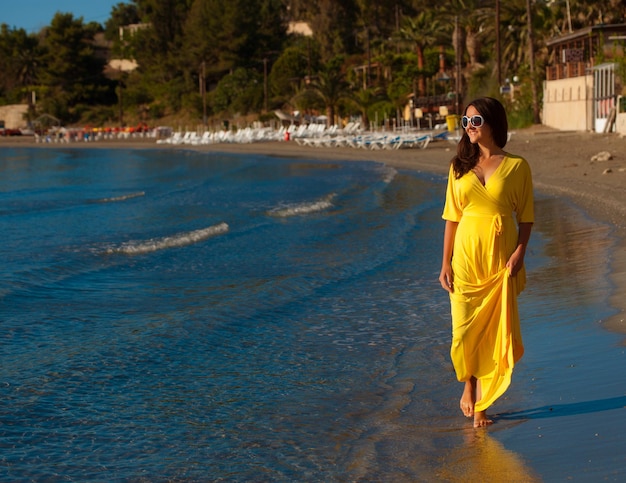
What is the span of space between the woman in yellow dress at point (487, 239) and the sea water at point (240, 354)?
1.70ft

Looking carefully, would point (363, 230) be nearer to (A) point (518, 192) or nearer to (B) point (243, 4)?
(A) point (518, 192)

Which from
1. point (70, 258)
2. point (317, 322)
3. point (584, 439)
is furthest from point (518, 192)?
point (70, 258)

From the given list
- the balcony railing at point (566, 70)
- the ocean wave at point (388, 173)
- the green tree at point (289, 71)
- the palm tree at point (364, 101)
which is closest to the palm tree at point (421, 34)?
the palm tree at point (364, 101)

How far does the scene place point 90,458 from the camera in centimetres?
469

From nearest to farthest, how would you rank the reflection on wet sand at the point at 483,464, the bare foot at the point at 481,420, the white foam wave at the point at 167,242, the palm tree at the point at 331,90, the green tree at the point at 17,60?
the reflection on wet sand at the point at 483,464 < the bare foot at the point at 481,420 < the white foam wave at the point at 167,242 < the palm tree at the point at 331,90 < the green tree at the point at 17,60

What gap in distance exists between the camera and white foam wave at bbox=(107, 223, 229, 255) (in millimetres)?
13227

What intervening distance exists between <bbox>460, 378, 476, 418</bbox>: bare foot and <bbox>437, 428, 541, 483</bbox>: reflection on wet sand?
22 centimetres

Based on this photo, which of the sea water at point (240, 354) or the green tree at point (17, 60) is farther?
the green tree at point (17, 60)

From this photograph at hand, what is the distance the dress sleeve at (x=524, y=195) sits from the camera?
4.45 meters

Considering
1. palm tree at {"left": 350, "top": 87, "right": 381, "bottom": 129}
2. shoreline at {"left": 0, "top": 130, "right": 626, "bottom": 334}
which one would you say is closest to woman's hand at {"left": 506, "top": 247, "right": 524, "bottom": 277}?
shoreline at {"left": 0, "top": 130, "right": 626, "bottom": 334}

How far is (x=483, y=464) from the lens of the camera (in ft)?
13.9

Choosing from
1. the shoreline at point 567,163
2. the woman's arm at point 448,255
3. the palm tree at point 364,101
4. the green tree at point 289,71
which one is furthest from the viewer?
the green tree at point 289,71

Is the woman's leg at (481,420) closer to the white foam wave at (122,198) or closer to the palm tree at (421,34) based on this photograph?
the white foam wave at (122,198)

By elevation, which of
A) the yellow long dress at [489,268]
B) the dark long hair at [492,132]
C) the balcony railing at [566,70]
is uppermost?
the balcony railing at [566,70]
